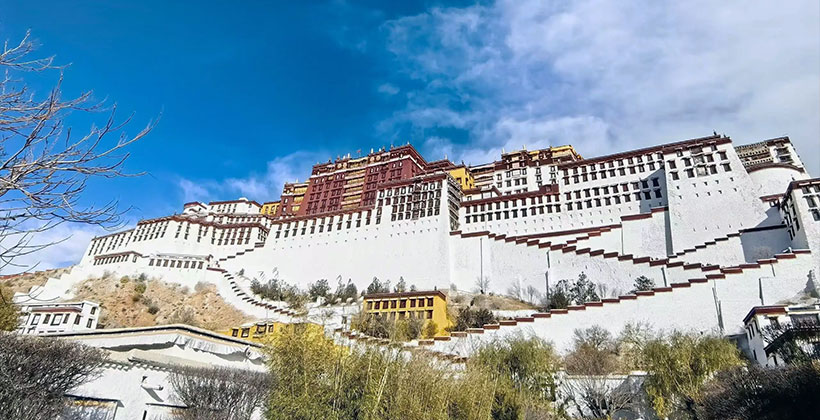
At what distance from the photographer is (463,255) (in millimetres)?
43625

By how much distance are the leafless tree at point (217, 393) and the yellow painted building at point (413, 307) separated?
15746 mm

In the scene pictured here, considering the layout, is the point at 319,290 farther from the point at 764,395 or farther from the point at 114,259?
the point at 764,395

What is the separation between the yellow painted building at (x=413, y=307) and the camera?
33.7m

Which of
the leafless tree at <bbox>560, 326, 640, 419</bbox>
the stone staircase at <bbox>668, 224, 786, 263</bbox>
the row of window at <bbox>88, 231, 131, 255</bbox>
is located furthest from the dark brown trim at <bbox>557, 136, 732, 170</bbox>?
the row of window at <bbox>88, 231, 131, 255</bbox>

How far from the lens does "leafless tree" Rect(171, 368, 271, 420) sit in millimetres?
16469

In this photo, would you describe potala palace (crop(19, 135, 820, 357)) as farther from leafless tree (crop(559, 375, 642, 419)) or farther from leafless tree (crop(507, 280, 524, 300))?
leafless tree (crop(559, 375, 642, 419))

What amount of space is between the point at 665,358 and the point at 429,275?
25.3 m

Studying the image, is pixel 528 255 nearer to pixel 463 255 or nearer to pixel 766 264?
pixel 463 255

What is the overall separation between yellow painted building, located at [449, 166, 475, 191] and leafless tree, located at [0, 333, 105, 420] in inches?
1997

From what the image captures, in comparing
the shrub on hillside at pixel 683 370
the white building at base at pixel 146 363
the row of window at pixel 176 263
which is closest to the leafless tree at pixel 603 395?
the shrub on hillside at pixel 683 370

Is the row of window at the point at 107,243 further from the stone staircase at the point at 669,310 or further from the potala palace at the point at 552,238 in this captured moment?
the stone staircase at the point at 669,310

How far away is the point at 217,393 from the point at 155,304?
3501 cm

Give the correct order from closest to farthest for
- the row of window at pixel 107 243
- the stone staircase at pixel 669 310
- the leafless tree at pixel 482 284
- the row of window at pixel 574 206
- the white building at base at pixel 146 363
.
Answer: the white building at base at pixel 146 363, the stone staircase at pixel 669 310, the leafless tree at pixel 482 284, the row of window at pixel 574 206, the row of window at pixel 107 243

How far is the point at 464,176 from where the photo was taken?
6344 cm
